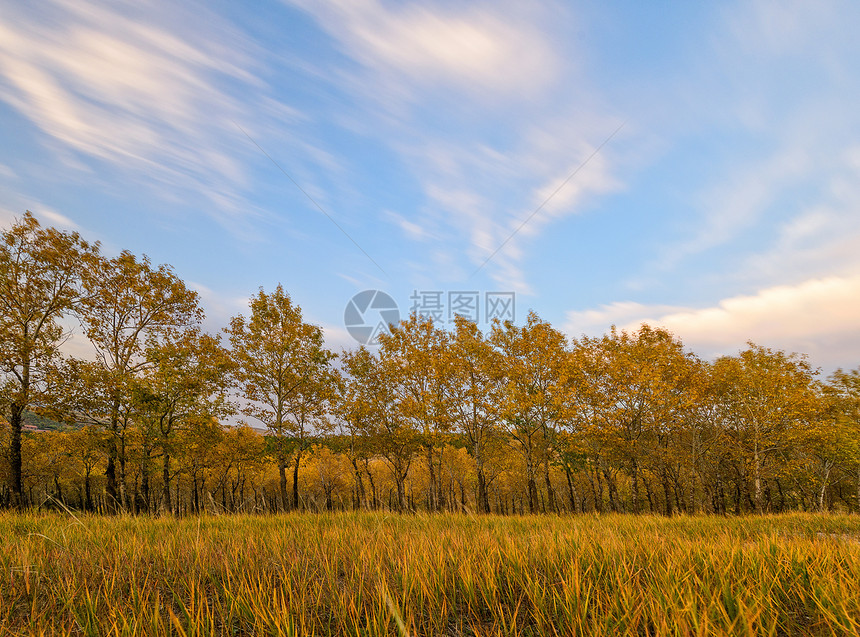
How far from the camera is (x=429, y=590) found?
3178mm

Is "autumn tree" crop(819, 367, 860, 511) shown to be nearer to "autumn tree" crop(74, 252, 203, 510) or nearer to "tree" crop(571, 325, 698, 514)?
"tree" crop(571, 325, 698, 514)

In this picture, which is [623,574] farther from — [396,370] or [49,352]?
[49,352]

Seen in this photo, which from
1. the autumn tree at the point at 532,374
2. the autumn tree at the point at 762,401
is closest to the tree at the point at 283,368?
the autumn tree at the point at 532,374

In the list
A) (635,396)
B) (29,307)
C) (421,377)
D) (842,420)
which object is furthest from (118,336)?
(842,420)

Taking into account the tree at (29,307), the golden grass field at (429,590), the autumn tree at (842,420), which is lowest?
the autumn tree at (842,420)

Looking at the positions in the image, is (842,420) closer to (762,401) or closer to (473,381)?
(762,401)

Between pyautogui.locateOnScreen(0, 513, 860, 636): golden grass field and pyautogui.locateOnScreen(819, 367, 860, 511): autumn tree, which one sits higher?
pyautogui.locateOnScreen(0, 513, 860, 636): golden grass field

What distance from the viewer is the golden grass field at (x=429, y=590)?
262cm

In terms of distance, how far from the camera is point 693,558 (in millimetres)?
3713

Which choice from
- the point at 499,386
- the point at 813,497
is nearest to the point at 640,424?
the point at 499,386

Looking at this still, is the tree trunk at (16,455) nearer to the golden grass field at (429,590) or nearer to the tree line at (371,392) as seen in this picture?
the tree line at (371,392)

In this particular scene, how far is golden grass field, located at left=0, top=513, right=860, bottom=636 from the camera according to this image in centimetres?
262

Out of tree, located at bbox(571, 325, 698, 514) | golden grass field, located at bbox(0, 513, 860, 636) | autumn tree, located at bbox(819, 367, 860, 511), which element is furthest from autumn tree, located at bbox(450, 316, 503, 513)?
autumn tree, located at bbox(819, 367, 860, 511)

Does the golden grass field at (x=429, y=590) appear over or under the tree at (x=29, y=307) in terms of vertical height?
under
